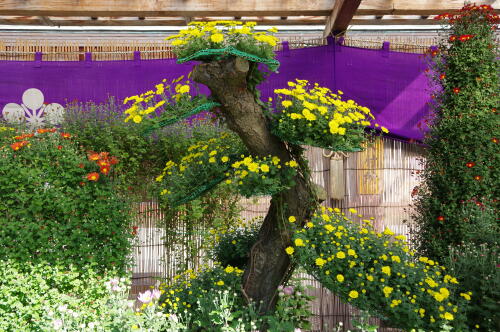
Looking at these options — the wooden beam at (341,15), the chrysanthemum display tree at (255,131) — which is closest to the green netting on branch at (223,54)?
the chrysanthemum display tree at (255,131)

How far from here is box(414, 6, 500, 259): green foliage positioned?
3303mm

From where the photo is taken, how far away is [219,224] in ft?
12.3

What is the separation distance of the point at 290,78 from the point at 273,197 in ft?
5.92

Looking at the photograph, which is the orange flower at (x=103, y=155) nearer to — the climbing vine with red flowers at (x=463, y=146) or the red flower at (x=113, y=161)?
the red flower at (x=113, y=161)

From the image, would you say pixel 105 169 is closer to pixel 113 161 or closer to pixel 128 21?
pixel 113 161

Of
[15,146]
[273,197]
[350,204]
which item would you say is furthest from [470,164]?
[15,146]

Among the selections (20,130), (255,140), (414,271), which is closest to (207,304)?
(255,140)

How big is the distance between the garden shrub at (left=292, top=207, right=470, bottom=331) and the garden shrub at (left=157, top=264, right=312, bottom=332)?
338 mm

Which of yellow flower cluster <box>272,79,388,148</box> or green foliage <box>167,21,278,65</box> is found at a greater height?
green foliage <box>167,21,278,65</box>

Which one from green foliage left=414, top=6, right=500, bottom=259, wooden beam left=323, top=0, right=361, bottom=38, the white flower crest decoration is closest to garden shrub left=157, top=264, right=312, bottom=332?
green foliage left=414, top=6, right=500, bottom=259

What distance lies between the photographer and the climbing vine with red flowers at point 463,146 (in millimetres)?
3271

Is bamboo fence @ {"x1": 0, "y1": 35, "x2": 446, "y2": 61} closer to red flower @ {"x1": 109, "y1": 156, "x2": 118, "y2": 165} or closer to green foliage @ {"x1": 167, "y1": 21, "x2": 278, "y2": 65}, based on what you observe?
red flower @ {"x1": 109, "y1": 156, "x2": 118, "y2": 165}

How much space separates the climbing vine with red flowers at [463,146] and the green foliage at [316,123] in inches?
40.2

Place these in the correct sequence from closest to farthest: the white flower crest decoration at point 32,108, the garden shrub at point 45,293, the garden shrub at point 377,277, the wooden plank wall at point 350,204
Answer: the garden shrub at point 377,277
the garden shrub at point 45,293
the wooden plank wall at point 350,204
the white flower crest decoration at point 32,108
